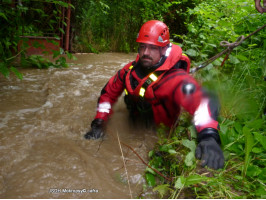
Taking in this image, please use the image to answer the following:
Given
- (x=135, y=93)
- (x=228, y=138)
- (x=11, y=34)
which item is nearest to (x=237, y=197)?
(x=228, y=138)

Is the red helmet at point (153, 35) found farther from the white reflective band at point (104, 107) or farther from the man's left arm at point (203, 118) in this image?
the white reflective band at point (104, 107)

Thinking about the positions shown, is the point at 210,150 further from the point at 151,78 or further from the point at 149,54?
the point at 149,54

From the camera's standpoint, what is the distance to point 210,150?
1729mm

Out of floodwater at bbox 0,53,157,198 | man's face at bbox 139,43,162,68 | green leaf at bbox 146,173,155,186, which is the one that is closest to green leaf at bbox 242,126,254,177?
green leaf at bbox 146,173,155,186

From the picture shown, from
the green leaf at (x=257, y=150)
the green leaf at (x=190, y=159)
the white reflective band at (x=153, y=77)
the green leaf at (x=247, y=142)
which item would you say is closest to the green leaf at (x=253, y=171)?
the green leaf at (x=247, y=142)

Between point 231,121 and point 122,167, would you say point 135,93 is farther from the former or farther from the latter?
point 231,121

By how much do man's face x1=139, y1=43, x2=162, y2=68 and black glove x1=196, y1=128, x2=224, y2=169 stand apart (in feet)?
3.03

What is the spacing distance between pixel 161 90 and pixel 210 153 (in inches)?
32.2

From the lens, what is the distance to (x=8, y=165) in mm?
1996

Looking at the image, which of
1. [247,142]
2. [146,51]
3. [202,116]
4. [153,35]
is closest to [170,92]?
[202,116]

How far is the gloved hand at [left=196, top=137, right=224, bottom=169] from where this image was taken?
165 cm

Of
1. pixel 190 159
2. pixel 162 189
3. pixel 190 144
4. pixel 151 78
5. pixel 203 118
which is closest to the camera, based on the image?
pixel 162 189

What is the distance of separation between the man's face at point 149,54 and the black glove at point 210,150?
924 mm

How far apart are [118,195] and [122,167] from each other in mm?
359
